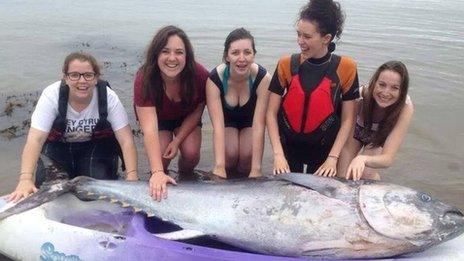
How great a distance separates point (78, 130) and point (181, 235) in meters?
1.88

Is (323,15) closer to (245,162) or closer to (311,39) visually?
(311,39)

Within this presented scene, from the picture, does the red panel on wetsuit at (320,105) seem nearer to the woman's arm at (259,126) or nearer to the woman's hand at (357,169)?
the woman's arm at (259,126)

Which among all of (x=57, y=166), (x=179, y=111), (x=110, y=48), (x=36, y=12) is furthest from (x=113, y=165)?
(x=36, y=12)

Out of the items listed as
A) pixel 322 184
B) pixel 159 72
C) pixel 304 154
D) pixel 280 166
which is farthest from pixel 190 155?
pixel 322 184

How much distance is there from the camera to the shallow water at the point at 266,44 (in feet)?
22.7

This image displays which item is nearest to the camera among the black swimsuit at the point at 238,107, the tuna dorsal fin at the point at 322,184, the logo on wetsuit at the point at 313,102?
the tuna dorsal fin at the point at 322,184

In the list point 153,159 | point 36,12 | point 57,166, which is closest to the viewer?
point 153,159

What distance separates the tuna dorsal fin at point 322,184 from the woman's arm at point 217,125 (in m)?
1.10

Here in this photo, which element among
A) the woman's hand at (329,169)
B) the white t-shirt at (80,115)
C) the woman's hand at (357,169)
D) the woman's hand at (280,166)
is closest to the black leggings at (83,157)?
the white t-shirt at (80,115)

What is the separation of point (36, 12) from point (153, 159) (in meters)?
14.6

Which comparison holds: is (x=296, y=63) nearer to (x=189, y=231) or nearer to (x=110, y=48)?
(x=189, y=231)

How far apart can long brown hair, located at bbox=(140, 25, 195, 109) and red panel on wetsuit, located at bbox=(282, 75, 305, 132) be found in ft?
3.40

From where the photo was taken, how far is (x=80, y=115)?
5.12 m

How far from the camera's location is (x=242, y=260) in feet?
12.0
